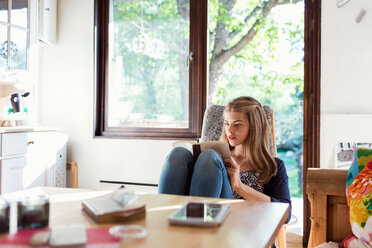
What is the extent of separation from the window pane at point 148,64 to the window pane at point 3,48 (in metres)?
0.85

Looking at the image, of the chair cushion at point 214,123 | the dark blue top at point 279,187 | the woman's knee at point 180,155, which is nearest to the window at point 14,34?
the chair cushion at point 214,123

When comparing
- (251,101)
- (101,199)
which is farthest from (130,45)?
(101,199)

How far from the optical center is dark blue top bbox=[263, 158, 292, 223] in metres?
1.79

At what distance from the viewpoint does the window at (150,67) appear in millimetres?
3135

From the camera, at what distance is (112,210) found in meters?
1.05

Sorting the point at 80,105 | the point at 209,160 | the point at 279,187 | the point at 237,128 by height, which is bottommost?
the point at 279,187

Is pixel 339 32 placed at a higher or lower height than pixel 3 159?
higher

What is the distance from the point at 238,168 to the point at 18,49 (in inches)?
77.1

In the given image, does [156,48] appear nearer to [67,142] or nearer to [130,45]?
[130,45]

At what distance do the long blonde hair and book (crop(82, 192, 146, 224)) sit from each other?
3.08 feet

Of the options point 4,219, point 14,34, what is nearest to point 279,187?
point 4,219

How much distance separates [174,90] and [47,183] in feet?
3.93

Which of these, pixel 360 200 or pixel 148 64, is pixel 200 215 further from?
pixel 148 64

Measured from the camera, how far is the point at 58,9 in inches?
135
